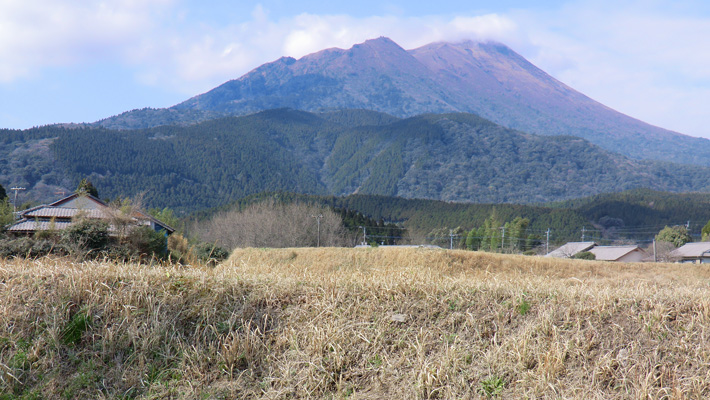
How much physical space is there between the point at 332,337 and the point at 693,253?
68.4m

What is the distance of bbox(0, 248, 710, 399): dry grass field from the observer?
550 cm

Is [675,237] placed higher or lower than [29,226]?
A: lower

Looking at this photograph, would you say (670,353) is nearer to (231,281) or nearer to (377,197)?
(231,281)

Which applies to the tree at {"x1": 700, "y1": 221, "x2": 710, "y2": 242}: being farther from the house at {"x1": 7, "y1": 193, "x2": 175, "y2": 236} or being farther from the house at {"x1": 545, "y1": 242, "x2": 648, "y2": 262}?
the house at {"x1": 7, "y1": 193, "x2": 175, "y2": 236}

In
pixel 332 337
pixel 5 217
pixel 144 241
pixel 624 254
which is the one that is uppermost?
pixel 332 337

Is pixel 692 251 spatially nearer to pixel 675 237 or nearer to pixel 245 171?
pixel 675 237

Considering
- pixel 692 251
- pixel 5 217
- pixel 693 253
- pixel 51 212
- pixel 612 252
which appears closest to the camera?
pixel 5 217

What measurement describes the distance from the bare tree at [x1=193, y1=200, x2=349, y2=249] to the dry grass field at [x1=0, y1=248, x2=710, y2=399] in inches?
2159

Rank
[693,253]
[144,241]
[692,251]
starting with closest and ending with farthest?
[144,241], [693,253], [692,251]

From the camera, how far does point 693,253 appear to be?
6144 centimetres

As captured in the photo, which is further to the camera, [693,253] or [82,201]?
[693,253]

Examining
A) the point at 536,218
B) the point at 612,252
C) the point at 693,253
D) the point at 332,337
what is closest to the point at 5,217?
the point at 332,337

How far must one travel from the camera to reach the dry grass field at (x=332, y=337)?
5.50 metres

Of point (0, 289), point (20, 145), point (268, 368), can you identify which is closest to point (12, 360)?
point (0, 289)
